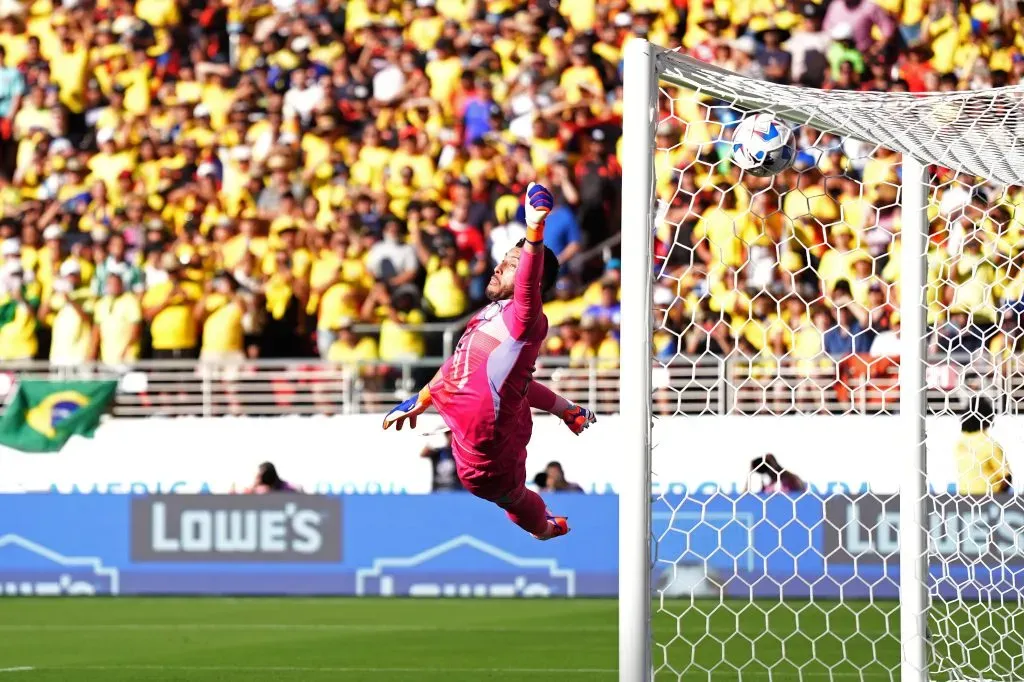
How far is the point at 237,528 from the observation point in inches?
547

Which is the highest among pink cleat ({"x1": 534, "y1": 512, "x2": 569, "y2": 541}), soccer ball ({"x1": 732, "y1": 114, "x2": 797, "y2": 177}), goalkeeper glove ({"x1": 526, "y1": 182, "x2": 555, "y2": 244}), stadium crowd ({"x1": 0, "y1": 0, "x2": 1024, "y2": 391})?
stadium crowd ({"x1": 0, "y1": 0, "x2": 1024, "y2": 391})

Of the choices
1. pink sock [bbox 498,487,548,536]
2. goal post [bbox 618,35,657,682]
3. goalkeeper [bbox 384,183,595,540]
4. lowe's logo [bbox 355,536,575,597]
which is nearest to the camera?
goal post [bbox 618,35,657,682]

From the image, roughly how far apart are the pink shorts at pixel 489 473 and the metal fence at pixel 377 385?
6.28 m

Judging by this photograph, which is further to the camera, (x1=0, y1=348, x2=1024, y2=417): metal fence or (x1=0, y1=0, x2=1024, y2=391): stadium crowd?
(x1=0, y1=0, x2=1024, y2=391): stadium crowd

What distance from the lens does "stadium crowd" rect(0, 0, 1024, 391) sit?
46.4 ft

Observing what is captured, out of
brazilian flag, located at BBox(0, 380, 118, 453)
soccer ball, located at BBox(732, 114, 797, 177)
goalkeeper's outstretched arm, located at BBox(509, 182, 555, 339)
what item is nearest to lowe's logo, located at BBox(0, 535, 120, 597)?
brazilian flag, located at BBox(0, 380, 118, 453)

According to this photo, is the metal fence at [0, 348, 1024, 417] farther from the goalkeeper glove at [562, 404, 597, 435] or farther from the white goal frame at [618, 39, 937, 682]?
the white goal frame at [618, 39, 937, 682]

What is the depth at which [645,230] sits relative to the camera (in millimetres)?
A: 5820

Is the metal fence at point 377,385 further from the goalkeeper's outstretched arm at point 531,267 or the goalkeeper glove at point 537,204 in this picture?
the goalkeeper glove at point 537,204

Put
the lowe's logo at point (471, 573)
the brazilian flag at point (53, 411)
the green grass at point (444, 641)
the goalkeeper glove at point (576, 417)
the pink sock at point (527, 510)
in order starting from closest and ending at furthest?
the pink sock at point (527, 510)
the goalkeeper glove at point (576, 417)
the green grass at point (444, 641)
the lowe's logo at point (471, 573)
the brazilian flag at point (53, 411)

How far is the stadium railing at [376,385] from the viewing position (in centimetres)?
1330

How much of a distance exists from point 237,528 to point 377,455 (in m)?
1.37

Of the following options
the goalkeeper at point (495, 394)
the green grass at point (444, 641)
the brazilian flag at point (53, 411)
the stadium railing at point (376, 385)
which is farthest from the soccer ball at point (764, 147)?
the brazilian flag at point (53, 411)

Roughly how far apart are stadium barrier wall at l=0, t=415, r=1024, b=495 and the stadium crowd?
641 millimetres
